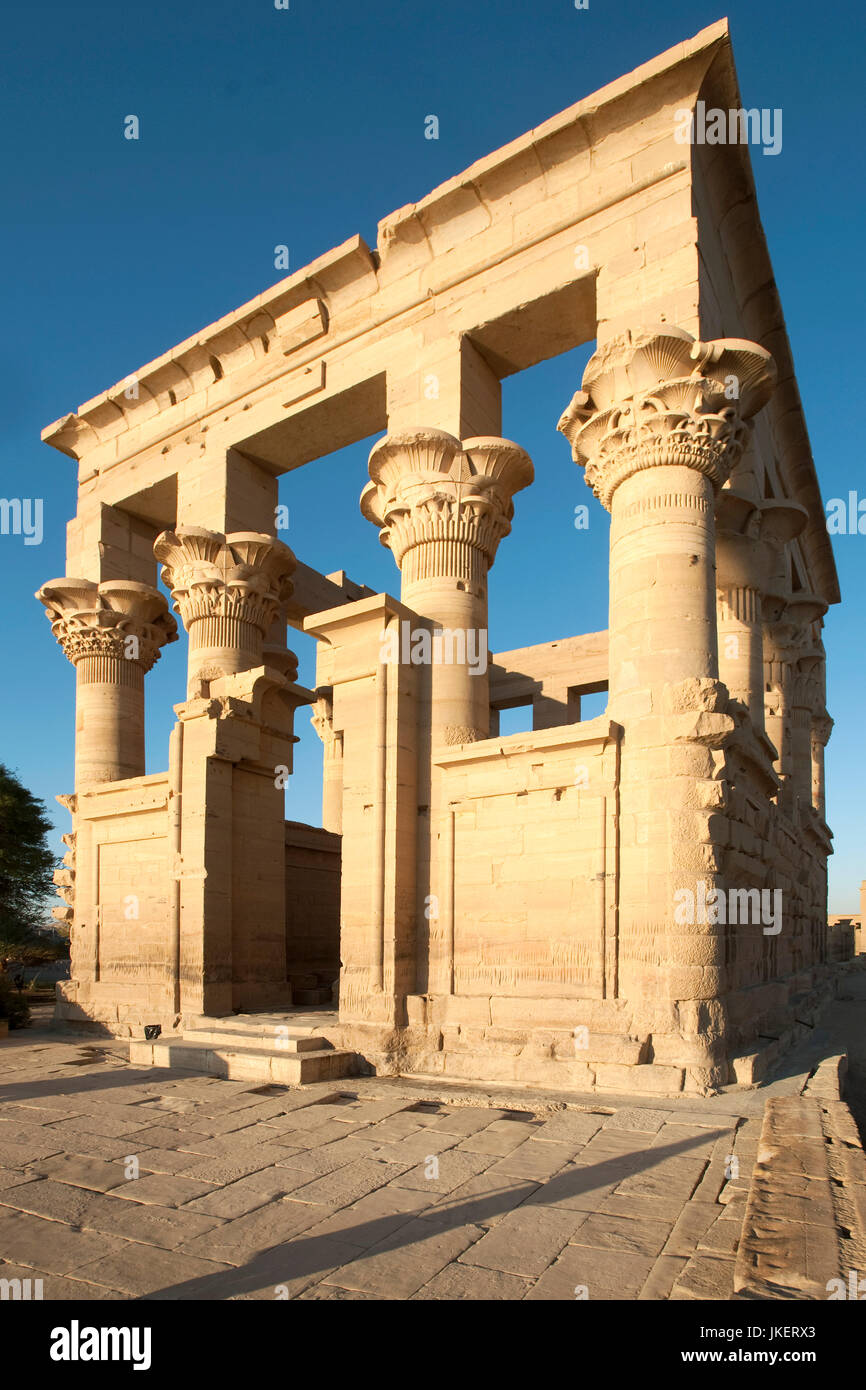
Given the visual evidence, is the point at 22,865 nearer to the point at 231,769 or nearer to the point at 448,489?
the point at 231,769

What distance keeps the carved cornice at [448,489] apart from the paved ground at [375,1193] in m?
6.00

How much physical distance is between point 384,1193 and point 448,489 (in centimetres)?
756

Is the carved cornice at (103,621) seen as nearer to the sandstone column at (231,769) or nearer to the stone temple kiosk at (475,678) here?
the stone temple kiosk at (475,678)

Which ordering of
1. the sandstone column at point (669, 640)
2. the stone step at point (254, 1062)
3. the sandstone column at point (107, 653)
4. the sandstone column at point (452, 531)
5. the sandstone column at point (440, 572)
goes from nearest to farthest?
1. the sandstone column at point (669, 640)
2. the stone step at point (254, 1062)
3. the sandstone column at point (440, 572)
4. the sandstone column at point (452, 531)
5. the sandstone column at point (107, 653)

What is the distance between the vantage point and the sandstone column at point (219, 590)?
43.4 feet

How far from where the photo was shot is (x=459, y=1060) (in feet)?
28.1

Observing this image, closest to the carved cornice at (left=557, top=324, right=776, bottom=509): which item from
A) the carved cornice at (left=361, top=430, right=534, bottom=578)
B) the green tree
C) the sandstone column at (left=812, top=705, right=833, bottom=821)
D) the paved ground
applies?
the carved cornice at (left=361, top=430, right=534, bottom=578)

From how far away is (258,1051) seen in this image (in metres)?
8.88

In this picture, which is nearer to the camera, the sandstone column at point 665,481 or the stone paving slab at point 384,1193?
the stone paving slab at point 384,1193

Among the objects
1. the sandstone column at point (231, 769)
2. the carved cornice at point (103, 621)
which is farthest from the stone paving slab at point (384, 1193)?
the carved cornice at point (103, 621)

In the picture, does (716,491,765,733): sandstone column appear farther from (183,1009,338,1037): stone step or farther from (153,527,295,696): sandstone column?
(183,1009,338,1037): stone step

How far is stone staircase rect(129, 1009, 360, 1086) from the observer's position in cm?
846
